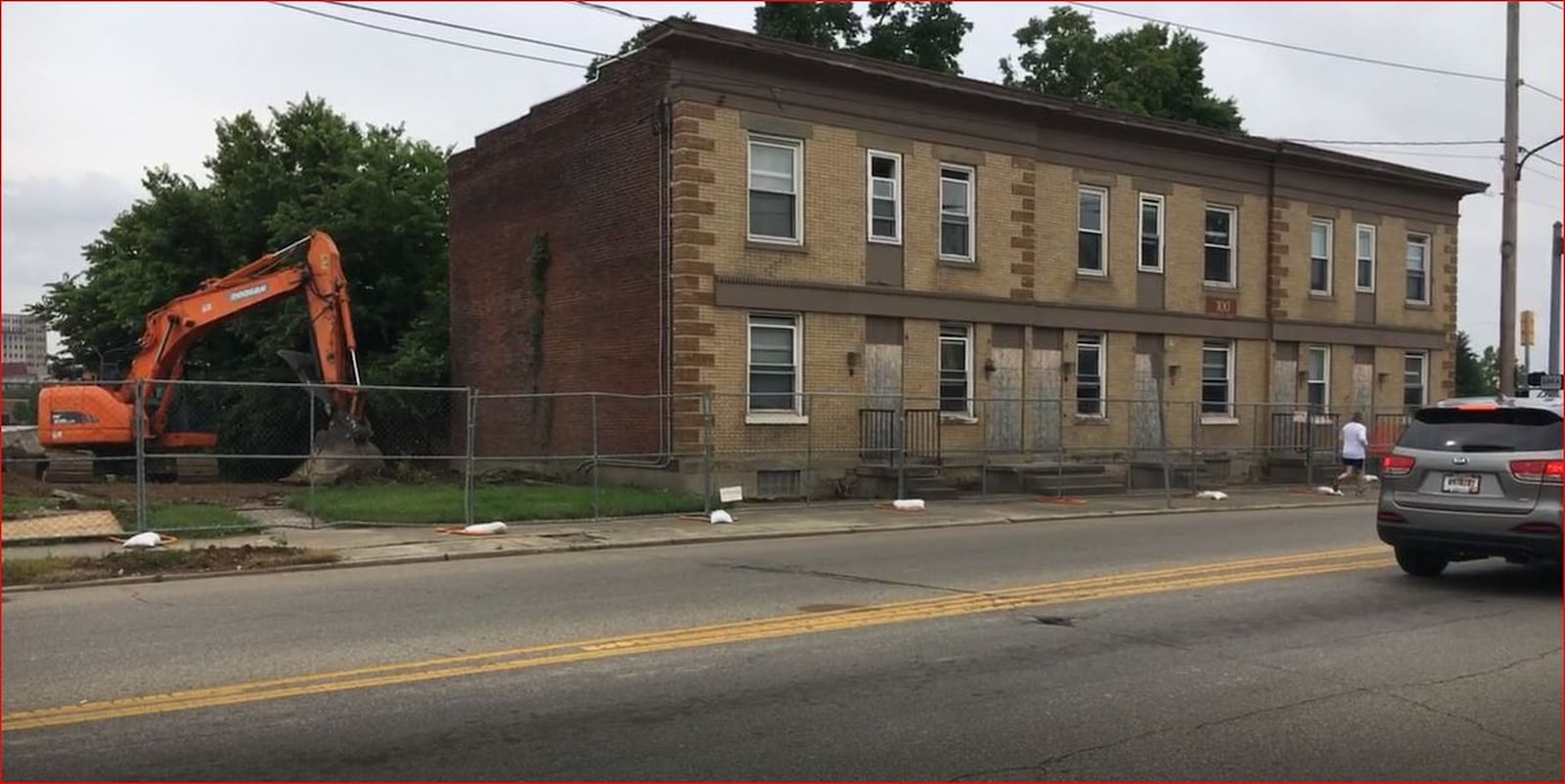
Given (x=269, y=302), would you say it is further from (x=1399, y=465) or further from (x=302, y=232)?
(x=1399, y=465)

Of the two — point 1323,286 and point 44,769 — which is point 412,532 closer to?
point 44,769

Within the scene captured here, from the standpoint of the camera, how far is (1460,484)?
33.7 feet

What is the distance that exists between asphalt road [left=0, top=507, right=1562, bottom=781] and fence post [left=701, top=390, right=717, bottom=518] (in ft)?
18.0

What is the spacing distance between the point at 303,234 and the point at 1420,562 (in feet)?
85.0

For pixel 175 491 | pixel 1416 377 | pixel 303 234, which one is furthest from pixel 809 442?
pixel 1416 377

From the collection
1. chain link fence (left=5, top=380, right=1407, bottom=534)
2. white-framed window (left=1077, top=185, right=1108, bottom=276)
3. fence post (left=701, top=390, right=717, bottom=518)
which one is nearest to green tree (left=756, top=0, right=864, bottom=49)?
white-framed window (left=1077, top=185, right=1108, bottom=276)

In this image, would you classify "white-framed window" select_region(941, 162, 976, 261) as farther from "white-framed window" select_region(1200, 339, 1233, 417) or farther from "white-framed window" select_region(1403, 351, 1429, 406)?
"white-framed window" select_region(1403, 351, 1429, 406)

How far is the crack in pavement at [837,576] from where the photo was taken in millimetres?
10203

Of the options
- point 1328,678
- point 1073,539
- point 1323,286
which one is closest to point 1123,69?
point 1323,286

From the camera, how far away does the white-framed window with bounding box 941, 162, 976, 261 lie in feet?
73.4

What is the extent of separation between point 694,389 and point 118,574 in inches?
386

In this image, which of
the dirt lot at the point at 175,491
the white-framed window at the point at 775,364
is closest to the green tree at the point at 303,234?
the dirt lot at the point at 175,491

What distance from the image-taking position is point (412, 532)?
47.6 feet

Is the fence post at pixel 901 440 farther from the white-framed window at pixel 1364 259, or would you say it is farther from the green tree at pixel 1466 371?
the green tree at pixel 1466 371
